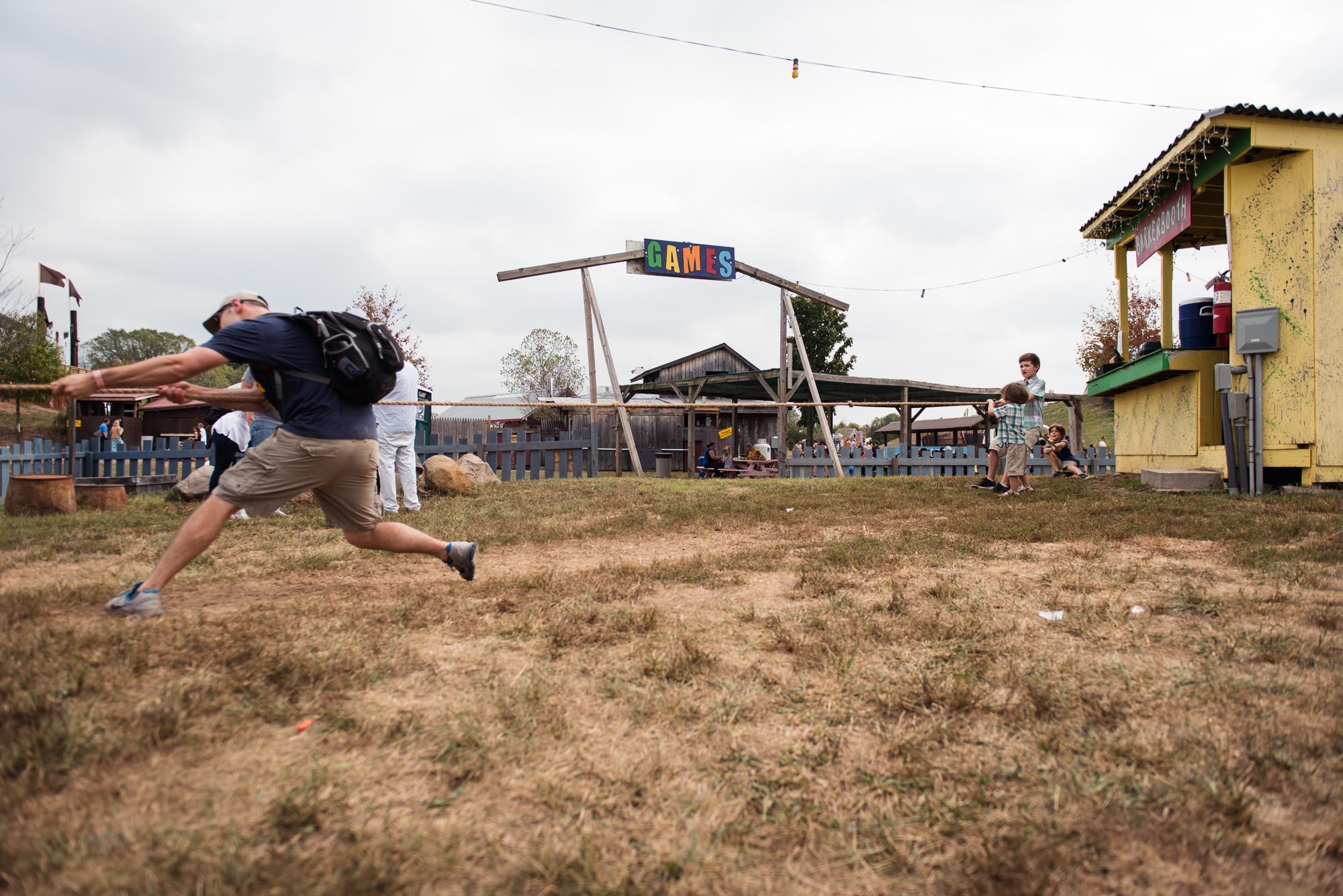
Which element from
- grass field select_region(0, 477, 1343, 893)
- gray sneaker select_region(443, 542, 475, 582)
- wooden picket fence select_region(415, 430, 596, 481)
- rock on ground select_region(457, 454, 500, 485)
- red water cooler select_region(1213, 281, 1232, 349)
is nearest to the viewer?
grass field select_region(0, 477, 1343, 893)

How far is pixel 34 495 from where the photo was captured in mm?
7473

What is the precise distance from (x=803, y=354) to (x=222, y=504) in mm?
13596

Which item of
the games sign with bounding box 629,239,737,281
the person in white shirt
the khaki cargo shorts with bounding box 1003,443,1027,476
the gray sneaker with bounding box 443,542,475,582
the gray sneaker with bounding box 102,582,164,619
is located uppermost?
the games sign with bounding box 629,239,737,281

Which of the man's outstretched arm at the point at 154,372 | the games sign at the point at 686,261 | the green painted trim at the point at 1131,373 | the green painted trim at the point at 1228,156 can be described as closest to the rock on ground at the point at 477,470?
the games sign at the point at 686,261

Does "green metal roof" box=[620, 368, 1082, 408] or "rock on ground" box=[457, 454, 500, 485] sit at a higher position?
"green metal roof" box=[620, 368, 1082, 408]

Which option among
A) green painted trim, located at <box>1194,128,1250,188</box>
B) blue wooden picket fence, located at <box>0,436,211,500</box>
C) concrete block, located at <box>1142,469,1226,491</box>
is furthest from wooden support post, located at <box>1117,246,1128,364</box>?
blue wooden picket fence, located at <box>0,436,211,500</box>

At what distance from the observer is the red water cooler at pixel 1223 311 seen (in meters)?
8.12

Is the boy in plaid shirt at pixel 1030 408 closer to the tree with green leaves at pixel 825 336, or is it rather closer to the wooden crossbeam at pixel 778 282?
the wooden crossbeam at pixel 778 282

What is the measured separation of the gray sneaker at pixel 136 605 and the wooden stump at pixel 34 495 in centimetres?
597

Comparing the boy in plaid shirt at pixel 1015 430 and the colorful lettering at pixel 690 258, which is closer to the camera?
the boy in plaid shirt at pixel 1015 430

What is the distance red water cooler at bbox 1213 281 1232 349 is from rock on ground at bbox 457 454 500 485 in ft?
31.5

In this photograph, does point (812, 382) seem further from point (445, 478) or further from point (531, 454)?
point (445, 478)

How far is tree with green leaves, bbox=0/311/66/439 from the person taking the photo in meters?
22.9

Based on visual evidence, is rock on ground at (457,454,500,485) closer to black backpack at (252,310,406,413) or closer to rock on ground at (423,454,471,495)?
rock on ground at (423,454,471,495)
